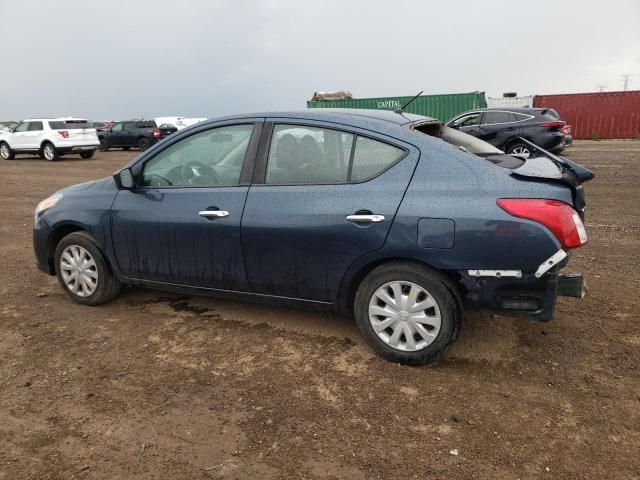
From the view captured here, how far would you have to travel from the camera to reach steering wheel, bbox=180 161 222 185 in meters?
3.75

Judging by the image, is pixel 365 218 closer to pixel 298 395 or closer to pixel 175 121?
pixel 298 395

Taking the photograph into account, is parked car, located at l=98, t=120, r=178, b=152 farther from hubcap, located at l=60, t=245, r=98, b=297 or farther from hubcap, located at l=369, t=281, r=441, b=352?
hubcap, located at l=369, t=281, r=441, b=352

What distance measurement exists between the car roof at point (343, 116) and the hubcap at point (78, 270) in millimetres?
1627

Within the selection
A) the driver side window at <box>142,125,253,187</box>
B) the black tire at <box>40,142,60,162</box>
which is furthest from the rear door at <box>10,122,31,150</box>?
the driver side window at <box>142,125,253,187</box>

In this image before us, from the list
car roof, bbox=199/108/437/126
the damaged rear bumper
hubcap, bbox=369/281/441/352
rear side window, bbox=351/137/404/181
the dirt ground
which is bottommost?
the dirt ground

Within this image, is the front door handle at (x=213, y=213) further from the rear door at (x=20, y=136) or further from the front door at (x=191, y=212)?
the rear door at (x=20, y=136)

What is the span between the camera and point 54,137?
19.1m

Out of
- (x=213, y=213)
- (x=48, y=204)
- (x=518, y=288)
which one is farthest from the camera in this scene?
(x=48, y=204)

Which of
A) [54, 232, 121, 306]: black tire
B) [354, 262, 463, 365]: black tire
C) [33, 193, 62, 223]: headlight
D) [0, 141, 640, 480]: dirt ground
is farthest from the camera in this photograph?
[33, 193, 62, 223]: headlight

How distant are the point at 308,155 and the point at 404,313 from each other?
48.9 inches

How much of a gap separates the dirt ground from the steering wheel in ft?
3.64

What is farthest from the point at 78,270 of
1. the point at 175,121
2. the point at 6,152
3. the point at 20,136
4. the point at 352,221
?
the point at 175,121

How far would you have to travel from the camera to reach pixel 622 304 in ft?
13.6

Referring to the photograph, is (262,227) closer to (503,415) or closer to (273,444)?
(273,444)
